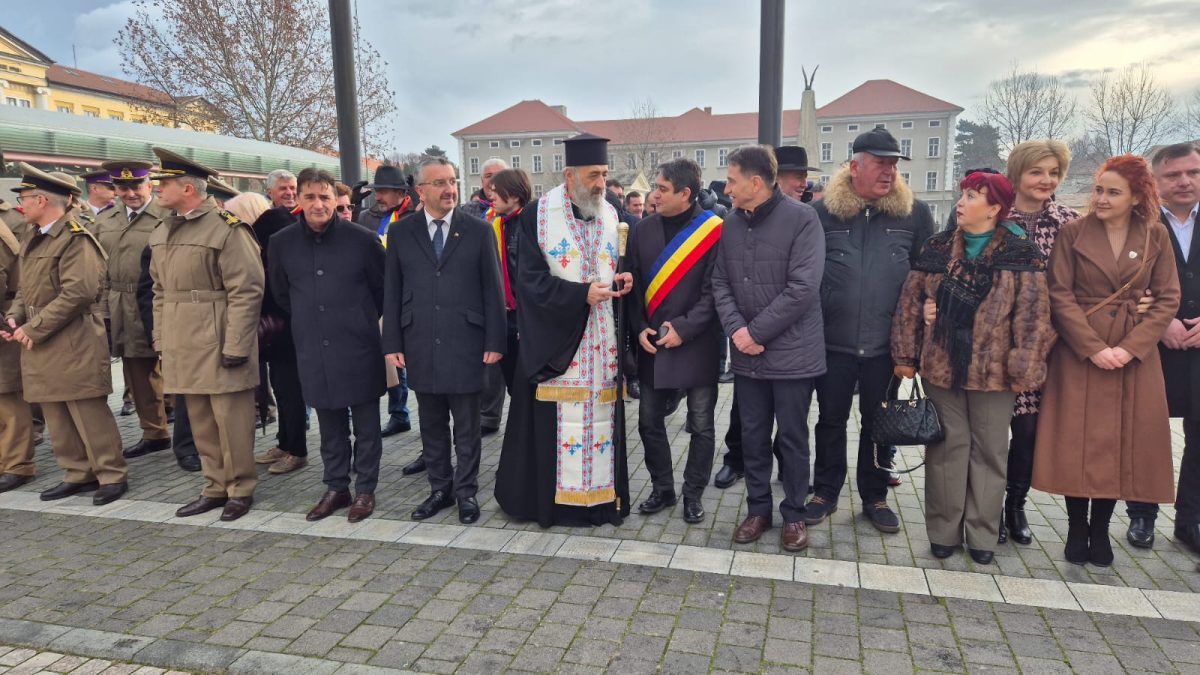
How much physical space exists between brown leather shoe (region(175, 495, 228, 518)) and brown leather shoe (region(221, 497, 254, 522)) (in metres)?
0.11

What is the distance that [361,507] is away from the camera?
15.4ft

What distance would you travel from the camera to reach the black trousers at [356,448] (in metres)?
4.80

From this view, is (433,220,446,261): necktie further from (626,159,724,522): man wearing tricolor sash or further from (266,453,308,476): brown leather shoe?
(266,453,308,476): brown leather shoe

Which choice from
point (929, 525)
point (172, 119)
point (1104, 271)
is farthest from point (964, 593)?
point (172, 119)

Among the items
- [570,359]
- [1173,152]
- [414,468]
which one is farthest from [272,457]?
[1173,152]

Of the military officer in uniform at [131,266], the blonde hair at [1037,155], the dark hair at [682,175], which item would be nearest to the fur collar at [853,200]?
the blonde hair at [1037,155]

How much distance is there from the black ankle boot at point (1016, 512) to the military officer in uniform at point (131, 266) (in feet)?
20.8

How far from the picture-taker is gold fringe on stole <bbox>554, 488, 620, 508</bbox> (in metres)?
4.36

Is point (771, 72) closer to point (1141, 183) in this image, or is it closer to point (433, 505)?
point (1141, 183)

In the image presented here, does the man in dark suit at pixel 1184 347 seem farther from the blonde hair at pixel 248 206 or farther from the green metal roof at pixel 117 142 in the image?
the green metal roof at pixel 117 142

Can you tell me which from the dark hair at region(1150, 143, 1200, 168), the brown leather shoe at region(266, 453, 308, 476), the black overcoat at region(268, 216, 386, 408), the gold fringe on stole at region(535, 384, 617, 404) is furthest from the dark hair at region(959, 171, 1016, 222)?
the brown leather shoe at region(266, 453, 308, 476)

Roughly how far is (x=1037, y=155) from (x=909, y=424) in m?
1.64

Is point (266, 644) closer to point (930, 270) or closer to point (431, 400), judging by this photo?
point (431, 400)

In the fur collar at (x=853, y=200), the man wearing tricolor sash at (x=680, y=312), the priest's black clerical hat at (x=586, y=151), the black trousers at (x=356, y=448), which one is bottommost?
the black trousers at (x=356, y=448)
